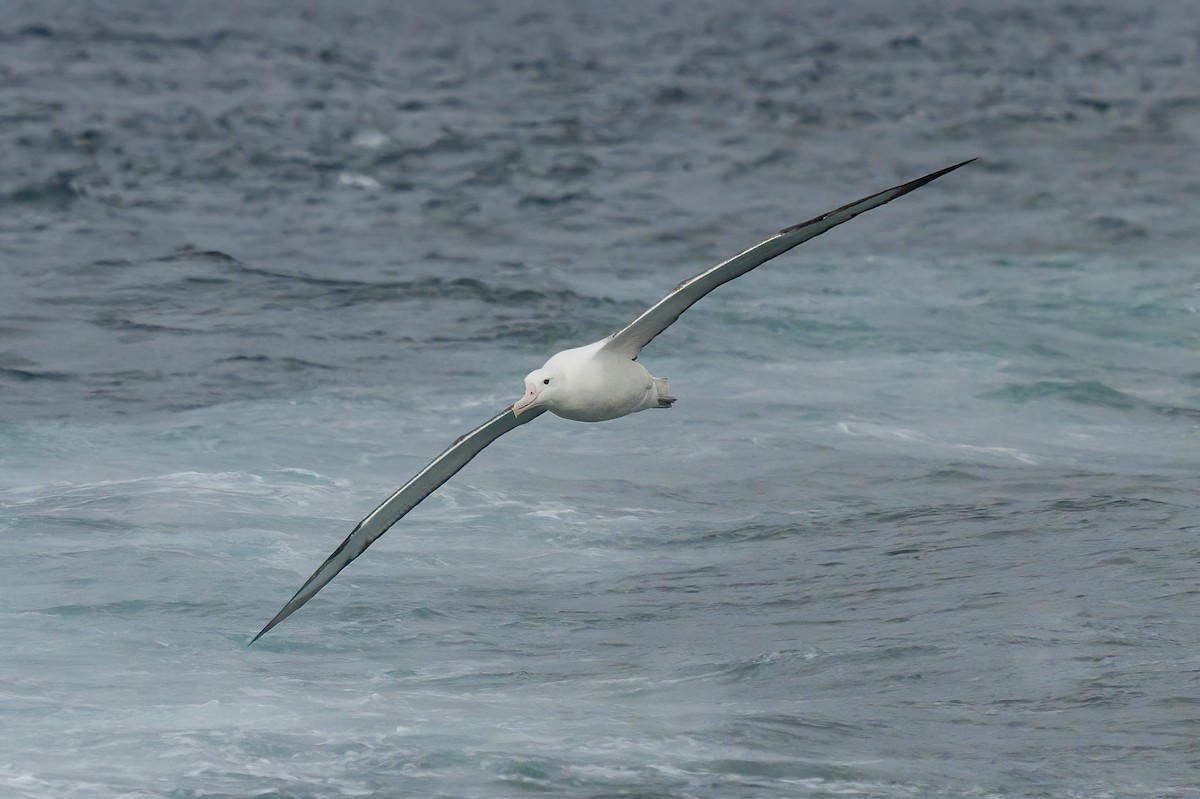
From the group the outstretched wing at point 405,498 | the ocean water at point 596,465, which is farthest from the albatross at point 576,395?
the ocean water at point 596,465

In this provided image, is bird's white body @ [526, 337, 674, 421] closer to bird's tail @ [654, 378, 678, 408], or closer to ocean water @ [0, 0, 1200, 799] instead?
bird's tail @ [654, 378, 678, 408]

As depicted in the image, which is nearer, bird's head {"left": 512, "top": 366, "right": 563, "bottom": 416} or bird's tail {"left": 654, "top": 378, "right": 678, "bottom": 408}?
bird's head {"left": 512, "top": 366, "right": 563, "bottom": 416}

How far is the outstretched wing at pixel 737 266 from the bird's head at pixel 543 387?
53 cm

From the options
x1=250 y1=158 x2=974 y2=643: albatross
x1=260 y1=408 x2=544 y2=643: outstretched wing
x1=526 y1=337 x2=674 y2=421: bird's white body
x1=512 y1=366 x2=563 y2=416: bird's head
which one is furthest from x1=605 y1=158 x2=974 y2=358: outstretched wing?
x1=260 y1=408 x2=544 y2=643: outstretched wing

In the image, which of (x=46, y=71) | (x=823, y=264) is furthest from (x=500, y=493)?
(x=46, y=71)

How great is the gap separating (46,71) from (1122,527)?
4278cm

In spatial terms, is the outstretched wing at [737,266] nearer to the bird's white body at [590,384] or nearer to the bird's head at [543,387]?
the bird's white body at [590,384]

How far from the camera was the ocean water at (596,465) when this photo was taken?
1210cm

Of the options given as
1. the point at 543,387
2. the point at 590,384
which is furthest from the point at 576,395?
the point at 543,387

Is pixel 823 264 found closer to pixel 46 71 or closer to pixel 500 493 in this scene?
pixel 500 493

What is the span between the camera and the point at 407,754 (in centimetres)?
1194

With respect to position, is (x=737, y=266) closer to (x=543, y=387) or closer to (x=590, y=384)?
(x=590, y=384)

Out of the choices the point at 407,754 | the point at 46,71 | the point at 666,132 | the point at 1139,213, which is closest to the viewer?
the point at 407,754

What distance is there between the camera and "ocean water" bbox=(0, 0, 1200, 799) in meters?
12.1
